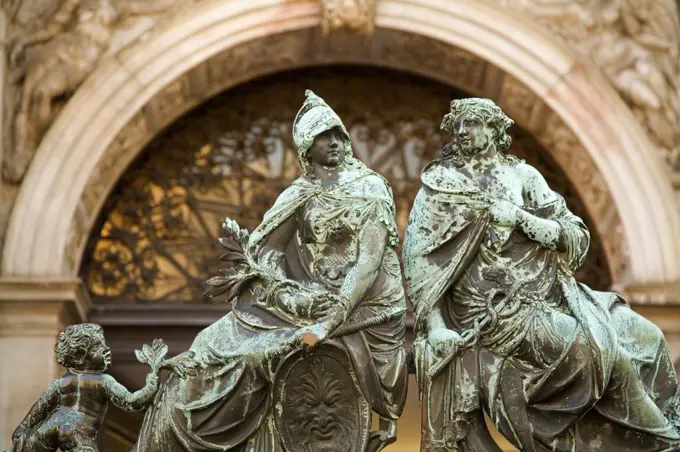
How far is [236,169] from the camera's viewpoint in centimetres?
1445

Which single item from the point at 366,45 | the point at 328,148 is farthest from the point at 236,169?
the point at 328,148

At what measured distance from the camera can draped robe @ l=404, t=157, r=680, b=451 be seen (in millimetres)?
8758

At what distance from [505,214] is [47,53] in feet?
18.5

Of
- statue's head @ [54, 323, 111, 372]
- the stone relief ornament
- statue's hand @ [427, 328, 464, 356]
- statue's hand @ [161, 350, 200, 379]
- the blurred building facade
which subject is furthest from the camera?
the stone relief ornament

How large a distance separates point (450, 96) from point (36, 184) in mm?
3062

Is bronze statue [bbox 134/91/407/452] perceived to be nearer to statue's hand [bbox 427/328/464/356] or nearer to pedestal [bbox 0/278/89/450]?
statue's hand [bbox 427/328/464/356]

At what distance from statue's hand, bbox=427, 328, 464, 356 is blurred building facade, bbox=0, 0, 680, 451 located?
4726 mm

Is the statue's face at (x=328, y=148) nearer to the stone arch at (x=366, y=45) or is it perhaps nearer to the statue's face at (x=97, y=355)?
the statue's face at (x=97, y=355)

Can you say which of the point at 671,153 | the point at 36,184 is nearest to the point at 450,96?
the point at 671,153

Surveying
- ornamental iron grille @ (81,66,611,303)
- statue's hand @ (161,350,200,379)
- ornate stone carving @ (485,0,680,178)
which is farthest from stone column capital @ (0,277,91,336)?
statue's hand @ (161,350,200,379)

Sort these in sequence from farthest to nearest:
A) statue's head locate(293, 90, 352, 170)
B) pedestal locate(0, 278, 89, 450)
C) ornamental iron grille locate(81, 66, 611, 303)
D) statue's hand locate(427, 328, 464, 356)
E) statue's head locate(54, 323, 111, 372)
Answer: ornamental iron grille locate(81, 66, 611, 303)
pedestal locate(0, 278, 89, 450)
statue's head locate(293, 90, 352, 170)
statue's head locate(54, 323, 111, 372)
statue's hand locate(427, 328, 464, 356)

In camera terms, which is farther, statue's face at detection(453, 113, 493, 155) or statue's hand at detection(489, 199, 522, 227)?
statue's face at detection(453, 113, 493, 155)

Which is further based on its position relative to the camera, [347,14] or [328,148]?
[347,14]

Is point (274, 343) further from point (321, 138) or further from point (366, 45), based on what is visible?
point (366, 45)
